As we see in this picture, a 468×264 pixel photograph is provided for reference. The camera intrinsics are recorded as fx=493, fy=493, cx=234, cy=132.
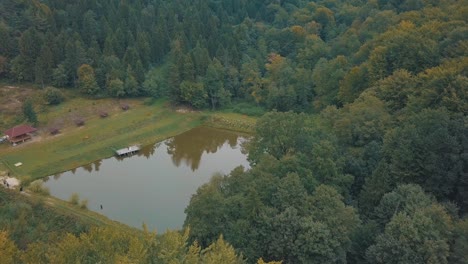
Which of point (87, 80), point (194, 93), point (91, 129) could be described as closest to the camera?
point (91, 129)

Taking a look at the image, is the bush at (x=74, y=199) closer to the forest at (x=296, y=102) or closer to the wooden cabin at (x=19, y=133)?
the forest at (x=296, y=102)

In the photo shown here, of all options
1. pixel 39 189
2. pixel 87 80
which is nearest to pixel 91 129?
pixel 87 80

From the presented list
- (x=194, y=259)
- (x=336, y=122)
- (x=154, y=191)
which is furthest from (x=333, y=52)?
(x=194, y=259)

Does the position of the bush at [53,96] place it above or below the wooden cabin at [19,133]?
above

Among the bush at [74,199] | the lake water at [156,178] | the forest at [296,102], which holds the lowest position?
the lake water at [156,178]

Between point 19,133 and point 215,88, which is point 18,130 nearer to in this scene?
point 19,133

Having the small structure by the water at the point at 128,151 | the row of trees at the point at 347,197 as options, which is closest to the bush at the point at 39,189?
the small structure by the water at the point at 128,151

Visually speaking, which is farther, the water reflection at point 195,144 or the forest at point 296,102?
the water reflection at point 195,144

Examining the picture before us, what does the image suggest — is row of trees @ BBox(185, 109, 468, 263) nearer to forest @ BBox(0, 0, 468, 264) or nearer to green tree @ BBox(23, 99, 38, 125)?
forest @ BBox(0, 0, 468, 264)
